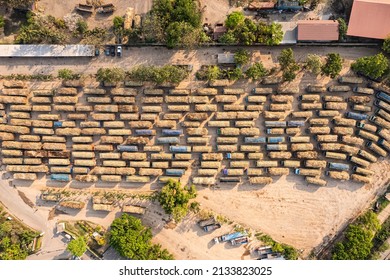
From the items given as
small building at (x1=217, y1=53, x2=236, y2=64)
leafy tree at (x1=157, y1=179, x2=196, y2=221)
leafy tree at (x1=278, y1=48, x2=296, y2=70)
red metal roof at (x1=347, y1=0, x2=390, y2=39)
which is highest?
red metal roof at (x1=347, y1=0, x2=390, y2=39)

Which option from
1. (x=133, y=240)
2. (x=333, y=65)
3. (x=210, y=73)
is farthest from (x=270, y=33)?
(x=133, y=240)

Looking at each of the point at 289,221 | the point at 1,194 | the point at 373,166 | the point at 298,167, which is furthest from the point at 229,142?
the point at 1,194

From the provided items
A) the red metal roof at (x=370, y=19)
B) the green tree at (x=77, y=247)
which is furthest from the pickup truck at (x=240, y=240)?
the red metal roof at (x=370, y=19)

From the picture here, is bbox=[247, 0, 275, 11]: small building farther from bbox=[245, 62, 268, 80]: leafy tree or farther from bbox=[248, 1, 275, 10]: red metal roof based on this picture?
bbox=[245, 62, 268, 80]: leafy tree

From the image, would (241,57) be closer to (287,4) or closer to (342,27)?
(287,4)

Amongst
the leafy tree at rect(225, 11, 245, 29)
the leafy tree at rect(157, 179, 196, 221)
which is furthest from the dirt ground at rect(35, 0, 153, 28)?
the leafy tree at rect(157, 179, 196, 221)

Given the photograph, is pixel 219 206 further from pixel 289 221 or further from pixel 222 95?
pixel 222 95

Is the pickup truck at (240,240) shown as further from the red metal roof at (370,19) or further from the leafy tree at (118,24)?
the leafy tree at (118,24)
